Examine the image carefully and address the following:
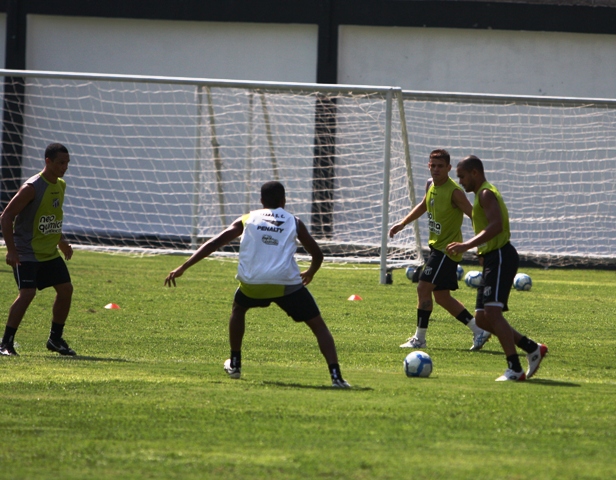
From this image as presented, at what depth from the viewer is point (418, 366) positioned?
7941mm

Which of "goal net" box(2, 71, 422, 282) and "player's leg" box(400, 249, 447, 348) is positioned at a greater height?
"goal net" box(2, 71, 422, 282)

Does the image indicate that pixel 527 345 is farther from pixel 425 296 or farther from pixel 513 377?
pixel 425 296

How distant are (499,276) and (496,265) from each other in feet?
0.30

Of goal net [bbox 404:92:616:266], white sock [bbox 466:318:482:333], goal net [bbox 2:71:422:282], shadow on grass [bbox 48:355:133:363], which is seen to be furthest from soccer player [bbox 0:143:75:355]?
goal net [bbox 404:92:616:266]

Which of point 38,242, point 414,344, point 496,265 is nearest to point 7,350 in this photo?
point 38,242

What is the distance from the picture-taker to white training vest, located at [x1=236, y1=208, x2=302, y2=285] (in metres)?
7.32

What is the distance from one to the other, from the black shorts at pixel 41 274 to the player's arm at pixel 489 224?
3709 millimetres

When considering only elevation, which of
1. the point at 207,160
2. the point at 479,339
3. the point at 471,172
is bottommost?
the point at 479,339

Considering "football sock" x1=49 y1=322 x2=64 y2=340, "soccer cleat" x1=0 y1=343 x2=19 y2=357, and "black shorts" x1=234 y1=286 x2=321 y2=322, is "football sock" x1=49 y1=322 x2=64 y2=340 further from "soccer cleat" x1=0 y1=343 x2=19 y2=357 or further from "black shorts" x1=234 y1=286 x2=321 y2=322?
"black shorts" x1=234 y1=286 x2=321 y2=322

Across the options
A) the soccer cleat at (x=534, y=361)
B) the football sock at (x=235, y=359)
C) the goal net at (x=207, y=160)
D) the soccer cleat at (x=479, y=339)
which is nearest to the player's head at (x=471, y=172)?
the soccer cleat at (x=534, y=361)

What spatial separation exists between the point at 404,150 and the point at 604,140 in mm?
5134

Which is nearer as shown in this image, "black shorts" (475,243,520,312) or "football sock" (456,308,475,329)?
"black shorts" (475,243,520,312)

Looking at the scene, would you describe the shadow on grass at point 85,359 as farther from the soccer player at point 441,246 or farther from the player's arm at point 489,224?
the player's arm at point 489,224

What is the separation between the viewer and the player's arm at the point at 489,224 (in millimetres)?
7562
